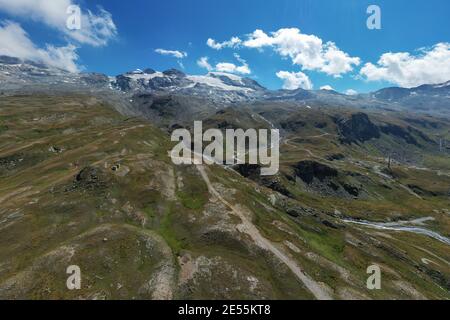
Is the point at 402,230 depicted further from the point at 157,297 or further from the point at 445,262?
the point at 157,297

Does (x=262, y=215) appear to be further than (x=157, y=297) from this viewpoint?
Yes

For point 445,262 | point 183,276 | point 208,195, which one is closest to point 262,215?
point 208,195

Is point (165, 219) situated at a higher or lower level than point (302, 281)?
higher

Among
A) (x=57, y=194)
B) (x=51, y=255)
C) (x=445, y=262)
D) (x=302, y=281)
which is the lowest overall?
(x=445, y=262)

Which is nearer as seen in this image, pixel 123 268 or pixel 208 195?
pixel 123 268

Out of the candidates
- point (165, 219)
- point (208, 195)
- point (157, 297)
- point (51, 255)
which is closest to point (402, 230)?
point (208, 195)
